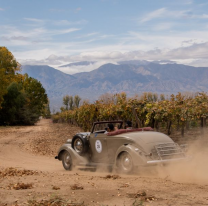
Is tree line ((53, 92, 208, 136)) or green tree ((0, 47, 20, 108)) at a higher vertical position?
green tree ((0, 47, 20, 108))

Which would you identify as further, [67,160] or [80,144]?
[67,160]

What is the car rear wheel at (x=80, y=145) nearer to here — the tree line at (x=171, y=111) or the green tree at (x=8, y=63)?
the tree line at (x=171, y=111)

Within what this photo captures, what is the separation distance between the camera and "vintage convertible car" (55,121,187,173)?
32.2 ft

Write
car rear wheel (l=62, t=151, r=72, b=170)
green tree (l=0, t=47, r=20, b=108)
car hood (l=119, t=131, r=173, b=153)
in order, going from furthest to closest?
green tree (l=0, t=47, r=20, b=108), car rear wheel (l=62, t=151, r=72, b=170), car hood (l=119, t=131, r=173, b=153)

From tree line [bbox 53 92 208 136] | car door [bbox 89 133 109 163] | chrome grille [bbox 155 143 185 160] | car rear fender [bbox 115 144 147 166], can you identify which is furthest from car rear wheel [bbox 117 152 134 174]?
tree line [bbox 53 92 208 136]

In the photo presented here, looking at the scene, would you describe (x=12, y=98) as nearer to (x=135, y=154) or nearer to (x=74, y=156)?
(x=74, y=156)

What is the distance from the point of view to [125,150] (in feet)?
32.9

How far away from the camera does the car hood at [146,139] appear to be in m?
9.92

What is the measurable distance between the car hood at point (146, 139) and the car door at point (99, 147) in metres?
0.91

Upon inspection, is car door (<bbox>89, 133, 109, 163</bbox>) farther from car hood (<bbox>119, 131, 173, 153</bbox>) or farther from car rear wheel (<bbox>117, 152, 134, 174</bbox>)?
car hood (<bbox>119, 131, 173, 153</bbox>)

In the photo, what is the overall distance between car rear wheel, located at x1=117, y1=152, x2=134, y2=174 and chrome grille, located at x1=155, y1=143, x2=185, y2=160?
2.61ft

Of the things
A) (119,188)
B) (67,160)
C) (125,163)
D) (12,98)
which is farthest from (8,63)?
(119,188)

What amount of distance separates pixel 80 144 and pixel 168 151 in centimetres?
314

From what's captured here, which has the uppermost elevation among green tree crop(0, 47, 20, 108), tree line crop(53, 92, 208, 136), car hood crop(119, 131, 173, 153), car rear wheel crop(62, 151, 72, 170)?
green tree crop(0, 47, 20, 108)
